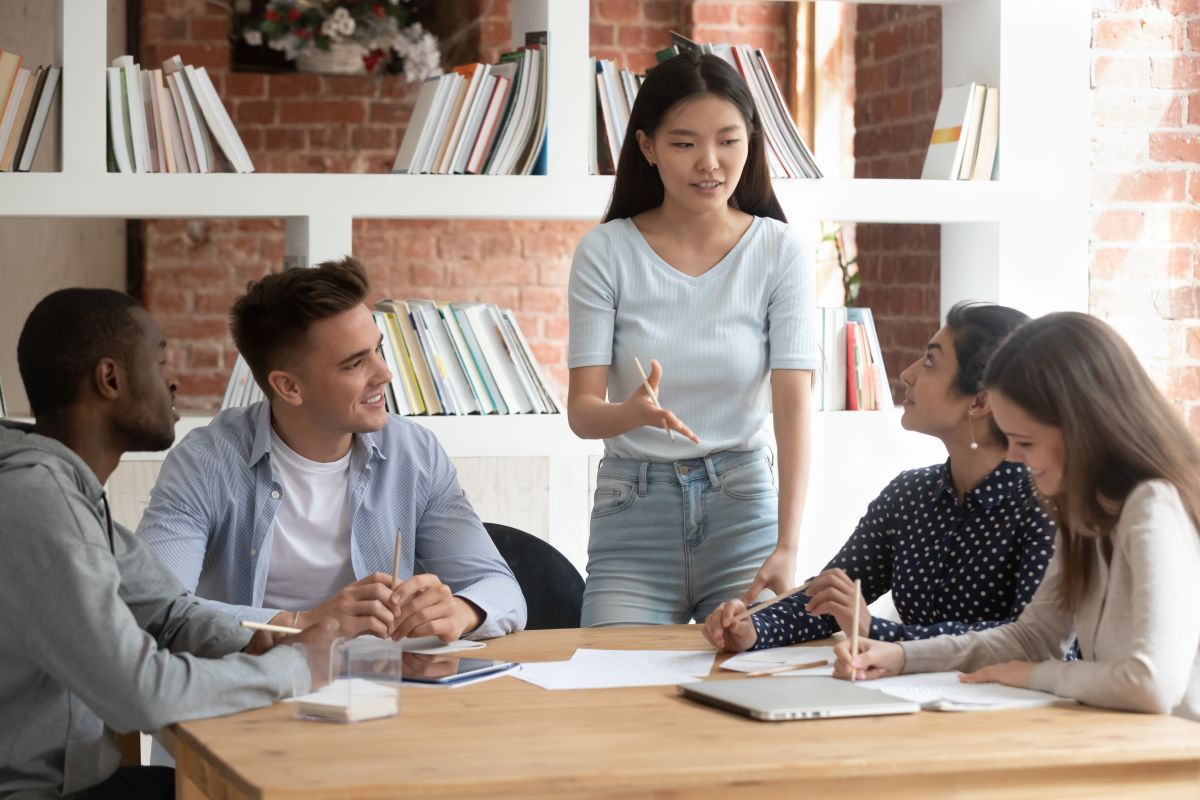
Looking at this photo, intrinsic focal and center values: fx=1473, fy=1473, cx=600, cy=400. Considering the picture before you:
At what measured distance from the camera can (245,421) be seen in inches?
90.7

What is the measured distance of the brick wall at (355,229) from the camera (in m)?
5.71

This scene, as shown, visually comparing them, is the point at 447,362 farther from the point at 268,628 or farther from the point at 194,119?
the point at 268,628

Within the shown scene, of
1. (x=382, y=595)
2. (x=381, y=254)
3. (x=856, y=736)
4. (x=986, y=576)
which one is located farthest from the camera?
(x=381, y=254)

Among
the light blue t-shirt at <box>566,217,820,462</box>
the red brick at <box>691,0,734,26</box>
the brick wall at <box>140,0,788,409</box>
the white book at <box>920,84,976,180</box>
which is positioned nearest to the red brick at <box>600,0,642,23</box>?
the brick wall at <box>140,0,788,409</box>

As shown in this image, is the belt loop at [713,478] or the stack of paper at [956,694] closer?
the stack of paper at [956,694]

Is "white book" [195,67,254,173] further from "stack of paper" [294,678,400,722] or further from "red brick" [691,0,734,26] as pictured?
"red brick" [691,0,734,26]

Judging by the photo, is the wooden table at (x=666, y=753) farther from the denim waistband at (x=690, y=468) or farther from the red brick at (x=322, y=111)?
the red brick at (x=322, y=111)

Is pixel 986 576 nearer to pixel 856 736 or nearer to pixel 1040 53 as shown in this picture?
pixel 856 736

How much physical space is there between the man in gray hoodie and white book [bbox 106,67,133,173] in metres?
1.21

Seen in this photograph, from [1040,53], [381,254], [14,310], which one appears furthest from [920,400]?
[381,254]

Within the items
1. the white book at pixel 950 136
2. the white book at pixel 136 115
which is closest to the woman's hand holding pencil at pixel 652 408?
the white book at pixel 136 115

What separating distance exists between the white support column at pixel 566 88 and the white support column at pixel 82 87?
0.91m

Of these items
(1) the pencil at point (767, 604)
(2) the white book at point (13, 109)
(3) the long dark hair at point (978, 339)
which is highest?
(2) the white book at point (13, 109)

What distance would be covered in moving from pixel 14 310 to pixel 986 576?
10.8 ft
